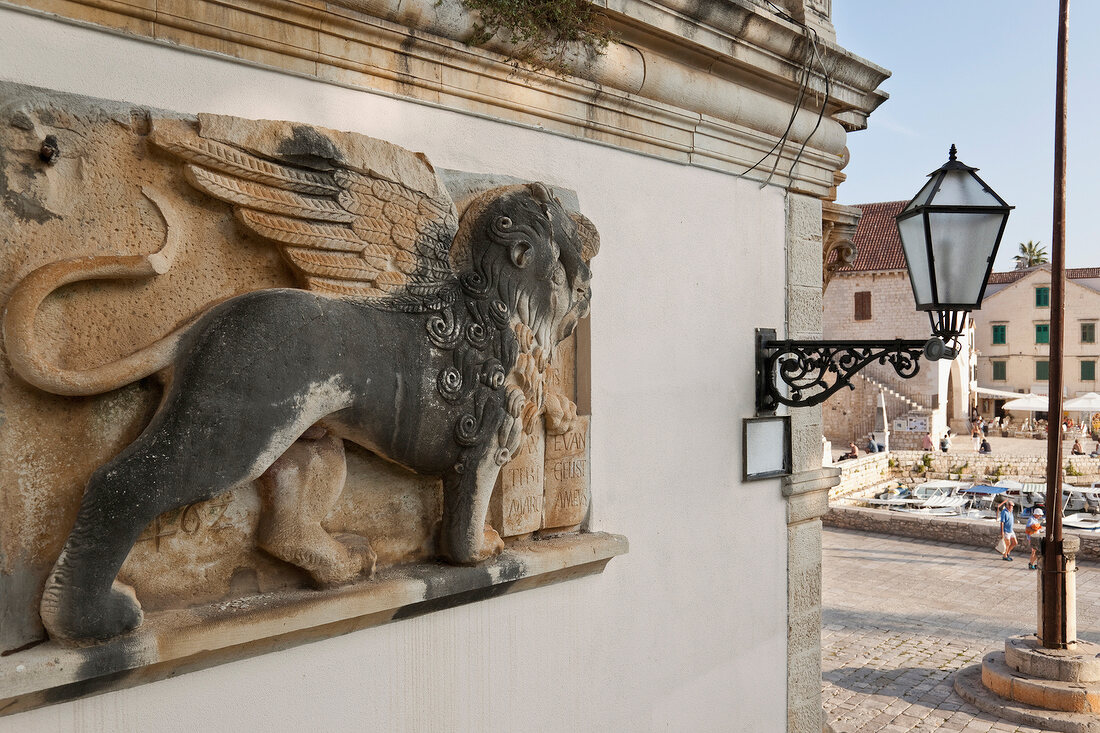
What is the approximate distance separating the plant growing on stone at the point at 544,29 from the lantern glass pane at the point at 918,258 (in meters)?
1.48

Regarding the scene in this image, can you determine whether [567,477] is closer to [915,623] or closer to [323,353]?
[323,353]

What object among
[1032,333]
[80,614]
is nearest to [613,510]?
[80,614]

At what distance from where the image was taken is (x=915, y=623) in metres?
9.94

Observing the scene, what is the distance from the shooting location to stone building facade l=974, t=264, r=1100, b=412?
3631 centimetres

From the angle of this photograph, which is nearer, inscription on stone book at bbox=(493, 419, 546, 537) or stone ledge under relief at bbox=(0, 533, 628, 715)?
stone ledge under relief at bbox=(0, 533, 628, 715)

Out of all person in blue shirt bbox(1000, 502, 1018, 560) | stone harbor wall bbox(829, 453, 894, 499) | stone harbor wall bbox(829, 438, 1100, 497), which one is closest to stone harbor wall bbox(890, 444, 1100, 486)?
stone harbor wall bbox(829, 438, 1100, 497)

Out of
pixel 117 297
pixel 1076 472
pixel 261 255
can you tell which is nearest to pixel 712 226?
pixel 261 255

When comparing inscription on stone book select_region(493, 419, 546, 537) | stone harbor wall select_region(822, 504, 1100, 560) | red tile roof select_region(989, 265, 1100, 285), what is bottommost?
stone harbor wall select_region(822, 504, 1100, 560)

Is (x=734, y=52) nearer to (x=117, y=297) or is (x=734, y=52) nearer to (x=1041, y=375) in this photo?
(x=117, y=297)

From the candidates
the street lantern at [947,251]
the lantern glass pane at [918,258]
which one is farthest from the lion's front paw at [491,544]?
the lantern glass pane at [918,258]

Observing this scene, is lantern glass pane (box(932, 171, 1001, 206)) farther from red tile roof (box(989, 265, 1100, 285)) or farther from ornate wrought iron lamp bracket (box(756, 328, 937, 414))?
red tile roof (box(989, 265, 1100, 285))

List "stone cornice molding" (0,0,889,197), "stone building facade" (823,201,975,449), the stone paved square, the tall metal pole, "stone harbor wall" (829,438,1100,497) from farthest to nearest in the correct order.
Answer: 1. "stone building facade" (823,201,975,449)
2. "stone harbor wall" (829,438,1100,497)
3. the tall metal pole
4. the stone paved square
5. "stone cornice molding" (0,0,889,197)

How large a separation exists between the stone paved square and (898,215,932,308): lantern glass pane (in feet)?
15.7

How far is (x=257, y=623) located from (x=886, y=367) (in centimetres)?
3090
